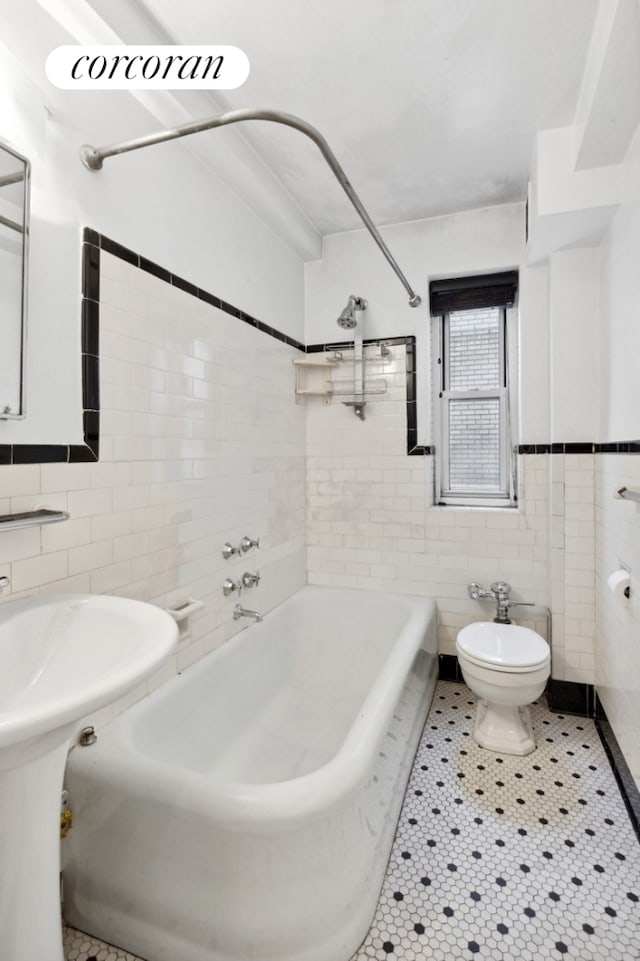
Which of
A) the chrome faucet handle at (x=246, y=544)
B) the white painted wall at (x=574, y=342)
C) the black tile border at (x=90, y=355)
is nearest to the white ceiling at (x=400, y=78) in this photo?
the white painted wall at (x=574, y=342)

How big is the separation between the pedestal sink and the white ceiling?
1.66 meters

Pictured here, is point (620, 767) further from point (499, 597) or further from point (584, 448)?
point (584, 448)

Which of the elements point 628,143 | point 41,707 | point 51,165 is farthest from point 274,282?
point 41,707

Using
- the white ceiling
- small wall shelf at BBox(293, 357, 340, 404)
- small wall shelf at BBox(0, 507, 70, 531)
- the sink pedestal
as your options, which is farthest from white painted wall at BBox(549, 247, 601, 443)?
the sink pedestal

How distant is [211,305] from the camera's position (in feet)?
6.29

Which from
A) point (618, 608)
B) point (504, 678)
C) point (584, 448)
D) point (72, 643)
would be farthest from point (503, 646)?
point (72, 643)

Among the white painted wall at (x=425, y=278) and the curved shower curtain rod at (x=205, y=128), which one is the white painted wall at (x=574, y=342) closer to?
the white painted wall at (x=425, y=278)

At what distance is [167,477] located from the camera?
5.51ft

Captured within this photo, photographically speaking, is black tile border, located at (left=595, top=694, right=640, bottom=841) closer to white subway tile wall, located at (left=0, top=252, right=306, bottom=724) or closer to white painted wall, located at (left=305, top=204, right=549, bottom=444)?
white painted wall, located at (left=305, top=204, right=549, bottom=444)

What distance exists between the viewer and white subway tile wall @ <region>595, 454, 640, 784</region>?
156 centimetres

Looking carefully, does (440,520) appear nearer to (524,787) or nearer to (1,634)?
(524,787)

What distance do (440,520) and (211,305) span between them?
5.39 feet

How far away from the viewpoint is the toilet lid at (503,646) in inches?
73.2

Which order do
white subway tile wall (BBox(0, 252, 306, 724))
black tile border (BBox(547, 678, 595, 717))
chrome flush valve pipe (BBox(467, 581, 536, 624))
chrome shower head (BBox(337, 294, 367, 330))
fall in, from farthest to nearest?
1. chrome shower head (BBox(337, 294, 367, 330))
2. chrome flush valve pipe (BBox(467, 581, 536, 624))
3. black tile border (BBox(547, 678, 595, 717))
4. white subway tile wall (BBox(0, 252, 306, 724))
